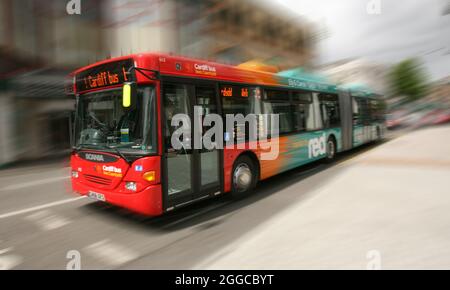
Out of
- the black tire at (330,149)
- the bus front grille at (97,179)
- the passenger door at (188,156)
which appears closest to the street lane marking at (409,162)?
the black tire at (330,149)

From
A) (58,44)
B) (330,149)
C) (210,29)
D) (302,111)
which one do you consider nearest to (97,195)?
(302,111)

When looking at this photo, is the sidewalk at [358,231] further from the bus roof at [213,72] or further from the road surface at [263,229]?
the bus roof at [213,72]

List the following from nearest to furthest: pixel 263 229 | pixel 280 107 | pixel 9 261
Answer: pixel 9 261 < pixel 263 229 < pixel 280 107

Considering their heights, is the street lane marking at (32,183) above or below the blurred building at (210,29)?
below

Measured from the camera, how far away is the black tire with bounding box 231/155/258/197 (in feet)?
20.5

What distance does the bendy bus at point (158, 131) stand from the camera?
14.9 ft

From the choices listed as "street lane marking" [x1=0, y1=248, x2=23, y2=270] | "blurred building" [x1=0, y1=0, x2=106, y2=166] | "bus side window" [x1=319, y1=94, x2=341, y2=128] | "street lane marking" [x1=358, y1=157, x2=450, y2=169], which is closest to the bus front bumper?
"street lane marking" [x1=0, y1=248, x2=23, y2=270]

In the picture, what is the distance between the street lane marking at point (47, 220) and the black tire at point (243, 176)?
3.15 metres

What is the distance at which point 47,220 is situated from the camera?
5473 mm

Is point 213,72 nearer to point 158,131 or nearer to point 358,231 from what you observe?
point 158,131

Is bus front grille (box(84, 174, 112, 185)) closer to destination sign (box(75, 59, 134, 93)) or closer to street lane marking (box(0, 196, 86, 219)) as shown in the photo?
destination sign (box(75, 59, 134, 93))

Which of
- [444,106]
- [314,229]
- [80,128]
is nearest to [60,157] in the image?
[80,128]

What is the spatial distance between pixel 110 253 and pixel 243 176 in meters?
3.15

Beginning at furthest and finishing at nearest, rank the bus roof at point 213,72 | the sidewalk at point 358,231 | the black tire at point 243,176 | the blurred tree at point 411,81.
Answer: the blurred tree at point 411,81, the black tire at point 243,176, the bus roof at point 213,72, the sidewalk at point 358,231
